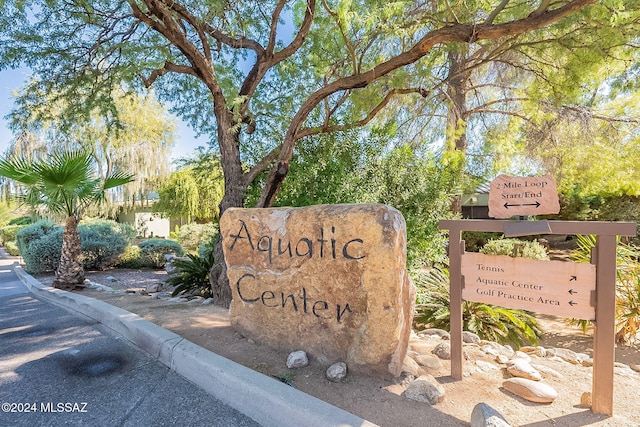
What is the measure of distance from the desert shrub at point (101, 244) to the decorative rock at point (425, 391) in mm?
9797

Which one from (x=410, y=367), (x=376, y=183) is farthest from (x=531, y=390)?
(x=376, y=183)

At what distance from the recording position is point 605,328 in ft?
7.54

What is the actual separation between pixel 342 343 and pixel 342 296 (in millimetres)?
414

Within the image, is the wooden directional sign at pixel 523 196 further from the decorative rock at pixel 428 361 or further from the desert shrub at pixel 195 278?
the desert shrub at pixel 195 278

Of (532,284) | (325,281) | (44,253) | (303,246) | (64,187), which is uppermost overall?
(64,187)

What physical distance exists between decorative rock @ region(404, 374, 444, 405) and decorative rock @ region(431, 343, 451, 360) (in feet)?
2.61

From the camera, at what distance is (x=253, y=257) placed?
3.48m

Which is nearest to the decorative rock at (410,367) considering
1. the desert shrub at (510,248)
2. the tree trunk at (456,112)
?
the tree trunk at (456,112)

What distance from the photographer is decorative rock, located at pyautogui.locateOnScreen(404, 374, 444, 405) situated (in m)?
2.40

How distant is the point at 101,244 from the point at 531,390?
10.5 m

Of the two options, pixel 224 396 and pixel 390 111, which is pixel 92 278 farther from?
pixel 390 111

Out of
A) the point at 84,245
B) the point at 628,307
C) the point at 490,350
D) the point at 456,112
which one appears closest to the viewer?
the point at 490,350

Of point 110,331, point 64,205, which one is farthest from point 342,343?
point 64,205

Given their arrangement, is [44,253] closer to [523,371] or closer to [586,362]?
[523,371]
